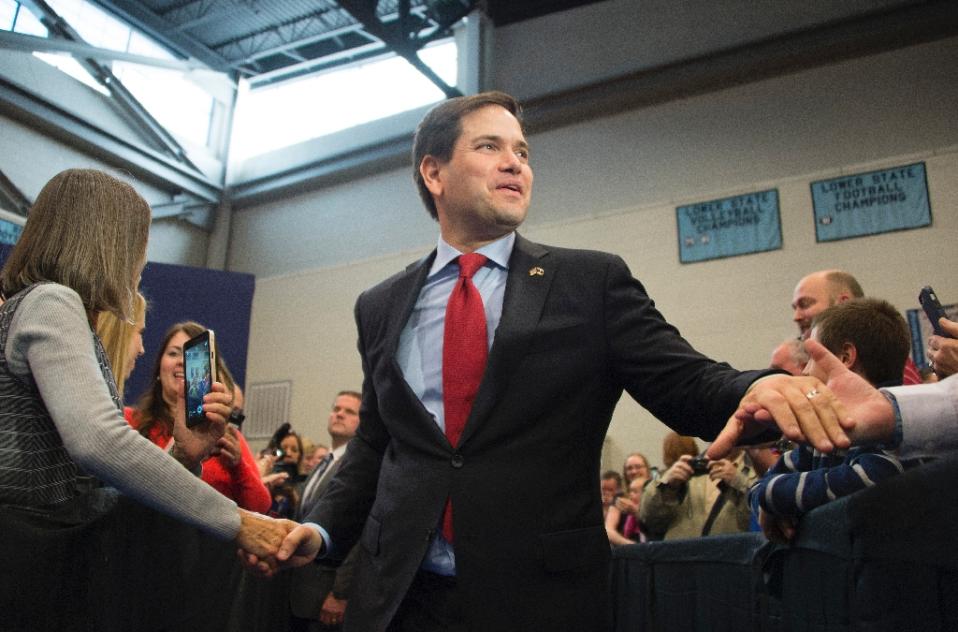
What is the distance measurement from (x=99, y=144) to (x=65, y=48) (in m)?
1.21

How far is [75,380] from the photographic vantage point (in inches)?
54.0

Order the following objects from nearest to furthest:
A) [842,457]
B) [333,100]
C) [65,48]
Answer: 1. [842,457]
2. [65,48]
3. [333,100]

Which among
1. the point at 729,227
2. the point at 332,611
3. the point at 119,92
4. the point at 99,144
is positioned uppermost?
the point at 119,92

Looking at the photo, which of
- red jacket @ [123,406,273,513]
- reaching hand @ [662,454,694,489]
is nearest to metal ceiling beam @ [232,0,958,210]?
reaching hand @ [662,454,694,489]

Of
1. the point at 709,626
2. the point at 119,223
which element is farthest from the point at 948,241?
the point at 119,223

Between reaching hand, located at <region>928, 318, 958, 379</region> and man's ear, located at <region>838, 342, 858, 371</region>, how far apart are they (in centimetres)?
18

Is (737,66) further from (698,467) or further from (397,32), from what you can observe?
(698,467)

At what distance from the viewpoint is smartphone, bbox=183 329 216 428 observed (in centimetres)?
190

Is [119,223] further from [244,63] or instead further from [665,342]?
[244,63]

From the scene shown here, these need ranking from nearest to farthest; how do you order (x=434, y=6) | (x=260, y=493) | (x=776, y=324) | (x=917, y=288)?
1. (x=260, y=493)
2. (x=917, y=288)
3. (x=776, y=324)
4. (x=434, y=6)

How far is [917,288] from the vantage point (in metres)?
6.11

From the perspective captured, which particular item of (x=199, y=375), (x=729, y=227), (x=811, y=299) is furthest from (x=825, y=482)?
(x=729, y=227)

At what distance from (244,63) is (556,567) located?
10264mm

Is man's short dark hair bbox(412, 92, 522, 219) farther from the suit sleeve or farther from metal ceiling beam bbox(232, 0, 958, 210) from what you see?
metal ceiling beam bbox(232, 0, 958, 210)
